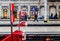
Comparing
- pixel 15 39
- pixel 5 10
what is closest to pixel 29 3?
pixel 5 10

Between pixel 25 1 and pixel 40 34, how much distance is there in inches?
1038

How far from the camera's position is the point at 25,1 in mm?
34969

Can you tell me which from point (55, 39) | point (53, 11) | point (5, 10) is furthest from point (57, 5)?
point (55, 39)

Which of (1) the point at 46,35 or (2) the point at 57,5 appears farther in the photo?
(2) the point at 57,5

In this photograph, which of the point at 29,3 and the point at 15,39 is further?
the point at 29,3

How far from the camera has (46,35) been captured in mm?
8797

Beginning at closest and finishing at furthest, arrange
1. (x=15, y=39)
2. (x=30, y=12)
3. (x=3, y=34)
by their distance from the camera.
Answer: (x=15, y=39) → (x=3, y=34) → (x=30, y=12)

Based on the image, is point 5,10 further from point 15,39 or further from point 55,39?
point 15,39

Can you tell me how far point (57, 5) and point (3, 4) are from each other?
289 inches

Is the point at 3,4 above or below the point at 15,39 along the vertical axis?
above

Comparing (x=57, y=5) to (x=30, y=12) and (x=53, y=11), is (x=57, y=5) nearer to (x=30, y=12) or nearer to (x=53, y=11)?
(x=53, y=11)

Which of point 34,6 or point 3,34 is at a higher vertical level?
point 34,6

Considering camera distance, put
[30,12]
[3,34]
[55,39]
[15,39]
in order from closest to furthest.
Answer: [15,39], [3,34], [55,39], [30,12]

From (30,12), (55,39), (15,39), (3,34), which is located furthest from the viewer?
(30,12)
